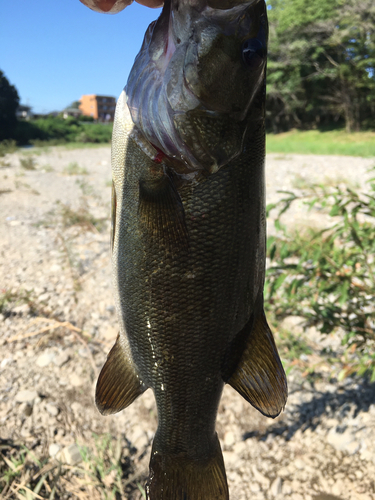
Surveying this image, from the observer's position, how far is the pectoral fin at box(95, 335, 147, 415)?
166 centimetres

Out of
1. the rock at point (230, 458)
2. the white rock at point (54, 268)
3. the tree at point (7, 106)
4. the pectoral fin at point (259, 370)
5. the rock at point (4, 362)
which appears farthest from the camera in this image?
the tree at point (7, 106)

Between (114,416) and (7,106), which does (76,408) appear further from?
(7,106)

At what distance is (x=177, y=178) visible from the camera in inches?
54.6

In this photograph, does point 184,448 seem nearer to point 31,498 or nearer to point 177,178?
point 177,178

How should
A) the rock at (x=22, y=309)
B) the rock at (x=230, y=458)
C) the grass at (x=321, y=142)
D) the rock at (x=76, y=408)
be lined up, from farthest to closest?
the grass at (x=321, y=142) < the rock at (x=22, y=309) < the rock at (x=76, y=408) < the rock at (x=230, y=458)

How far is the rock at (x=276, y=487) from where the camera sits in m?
2.78

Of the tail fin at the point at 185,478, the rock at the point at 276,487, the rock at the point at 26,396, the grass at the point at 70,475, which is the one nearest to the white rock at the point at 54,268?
the rock at the point at 26,396

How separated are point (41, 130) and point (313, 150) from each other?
1099 inches

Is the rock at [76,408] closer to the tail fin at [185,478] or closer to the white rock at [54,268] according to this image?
the tail fin at [185,478]

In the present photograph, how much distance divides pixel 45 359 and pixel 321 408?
8.75 ft

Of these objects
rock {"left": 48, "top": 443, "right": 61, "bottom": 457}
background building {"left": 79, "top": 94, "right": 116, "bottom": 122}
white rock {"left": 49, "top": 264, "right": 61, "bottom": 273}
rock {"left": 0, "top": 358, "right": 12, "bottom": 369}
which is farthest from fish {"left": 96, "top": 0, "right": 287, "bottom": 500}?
background building {"left": 79, "top": 94, "right": 116, "bottom": 122}

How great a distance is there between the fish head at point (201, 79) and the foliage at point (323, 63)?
33.4 meters

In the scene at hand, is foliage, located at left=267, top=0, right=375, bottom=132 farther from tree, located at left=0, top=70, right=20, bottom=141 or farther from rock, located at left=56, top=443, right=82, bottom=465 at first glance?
rock, located at left=56, top=443, right=82, bottom=465

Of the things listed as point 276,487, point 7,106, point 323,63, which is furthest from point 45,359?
point 7,106
